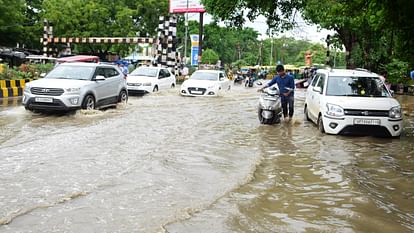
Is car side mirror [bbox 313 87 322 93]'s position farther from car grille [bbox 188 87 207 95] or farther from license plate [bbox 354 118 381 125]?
car grille [bbox 188 87 207 95]

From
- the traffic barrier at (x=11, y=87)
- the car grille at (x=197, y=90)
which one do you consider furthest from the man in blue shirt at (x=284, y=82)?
the traffic barrier at (x=11, y=87)

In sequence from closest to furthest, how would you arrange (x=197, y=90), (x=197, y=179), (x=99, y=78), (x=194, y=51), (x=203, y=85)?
(x=197, y=179), (x=99, y=78), (x=197, y=90), (x=203, y=85), (x=194, y=51)

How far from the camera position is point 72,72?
13781 mm

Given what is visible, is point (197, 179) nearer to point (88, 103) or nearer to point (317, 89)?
point (317, 89)

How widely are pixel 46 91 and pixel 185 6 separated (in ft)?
89.9

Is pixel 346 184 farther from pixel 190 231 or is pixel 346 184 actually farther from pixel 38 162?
pixel 38 162

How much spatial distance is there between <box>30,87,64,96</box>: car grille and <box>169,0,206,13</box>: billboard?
2589 cm

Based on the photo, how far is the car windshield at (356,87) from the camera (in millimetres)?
10867

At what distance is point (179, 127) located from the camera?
11289 mm

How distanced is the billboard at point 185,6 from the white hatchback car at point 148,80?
16.3 m

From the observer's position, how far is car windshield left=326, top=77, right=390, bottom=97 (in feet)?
35.7

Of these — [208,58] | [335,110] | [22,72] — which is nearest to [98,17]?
[22,72]

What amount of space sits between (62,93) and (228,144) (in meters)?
5.28

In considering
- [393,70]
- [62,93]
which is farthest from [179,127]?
[393,70]
